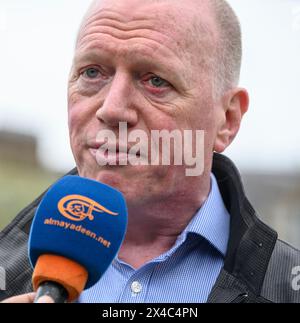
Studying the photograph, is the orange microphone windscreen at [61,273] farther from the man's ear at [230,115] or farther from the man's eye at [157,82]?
the man's ear at [230,115]

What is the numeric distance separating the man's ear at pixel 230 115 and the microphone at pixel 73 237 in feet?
2.91

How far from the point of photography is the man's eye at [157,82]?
228 cm

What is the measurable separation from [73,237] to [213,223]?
0.87m

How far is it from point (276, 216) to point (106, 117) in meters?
7.28

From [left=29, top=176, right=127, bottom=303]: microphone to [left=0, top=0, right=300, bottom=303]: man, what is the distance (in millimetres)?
446

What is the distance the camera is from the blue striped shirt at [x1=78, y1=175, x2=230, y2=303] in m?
2.17

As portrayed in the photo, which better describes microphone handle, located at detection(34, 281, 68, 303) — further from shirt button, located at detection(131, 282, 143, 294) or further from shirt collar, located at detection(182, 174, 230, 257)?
shirt collar, located at detection(182, 174, 230, 257)

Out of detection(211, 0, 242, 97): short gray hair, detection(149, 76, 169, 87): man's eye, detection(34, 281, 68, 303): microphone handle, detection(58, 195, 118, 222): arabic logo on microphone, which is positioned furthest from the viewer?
detection(211, 0, 242, 97): short gray hair

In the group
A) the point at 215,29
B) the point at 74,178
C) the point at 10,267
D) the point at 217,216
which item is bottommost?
the point at 10,267

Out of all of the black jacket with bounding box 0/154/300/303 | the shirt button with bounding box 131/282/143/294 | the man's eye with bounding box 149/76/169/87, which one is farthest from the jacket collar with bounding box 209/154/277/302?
the man's eye with bounding box 149/76/169/87

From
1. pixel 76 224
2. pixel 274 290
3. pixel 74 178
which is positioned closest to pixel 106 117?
pixel 74 178

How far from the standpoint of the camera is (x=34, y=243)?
164 cm

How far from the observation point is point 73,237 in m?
1.62

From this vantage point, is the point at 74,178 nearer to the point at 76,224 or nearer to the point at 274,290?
the point at 76,224
